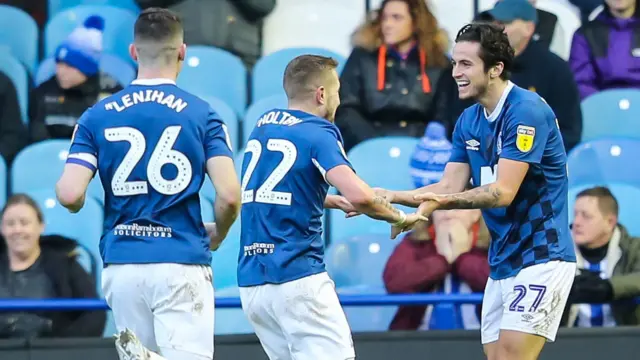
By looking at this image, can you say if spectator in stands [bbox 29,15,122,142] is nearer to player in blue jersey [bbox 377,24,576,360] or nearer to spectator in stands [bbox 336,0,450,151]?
spectator in stands [bbox 336,0,450,151]

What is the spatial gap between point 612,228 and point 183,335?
3.20m

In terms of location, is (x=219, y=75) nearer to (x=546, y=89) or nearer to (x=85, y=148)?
(x=546, y=89)

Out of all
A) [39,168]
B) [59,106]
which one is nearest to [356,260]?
[39,168]

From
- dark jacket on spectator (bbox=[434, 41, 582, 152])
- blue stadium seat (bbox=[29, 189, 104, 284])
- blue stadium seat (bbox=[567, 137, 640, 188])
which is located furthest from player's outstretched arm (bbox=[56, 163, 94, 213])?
blue stadium seat (bbox=[567, 137, 640, 188])

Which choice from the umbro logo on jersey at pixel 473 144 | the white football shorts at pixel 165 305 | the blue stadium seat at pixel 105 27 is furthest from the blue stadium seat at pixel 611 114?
the white football shorts at pixel 165 305

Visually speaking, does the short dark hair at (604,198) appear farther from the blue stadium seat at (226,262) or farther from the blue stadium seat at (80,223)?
the blue stadium seat at (80,223)

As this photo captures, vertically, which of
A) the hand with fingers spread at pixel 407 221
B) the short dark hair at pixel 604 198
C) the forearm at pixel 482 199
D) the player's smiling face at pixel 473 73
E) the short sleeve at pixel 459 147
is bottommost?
the short dark hair at pixel 604 198

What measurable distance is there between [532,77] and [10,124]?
3.29m

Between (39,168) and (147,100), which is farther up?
(147,100)

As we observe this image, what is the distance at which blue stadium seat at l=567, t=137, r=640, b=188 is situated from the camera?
7.66 m

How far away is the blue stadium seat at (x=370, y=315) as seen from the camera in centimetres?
700

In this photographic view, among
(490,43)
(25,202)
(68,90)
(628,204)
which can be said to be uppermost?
(490,43)

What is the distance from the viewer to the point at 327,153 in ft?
16.0

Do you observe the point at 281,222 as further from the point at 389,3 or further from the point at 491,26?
the point at 389,3
